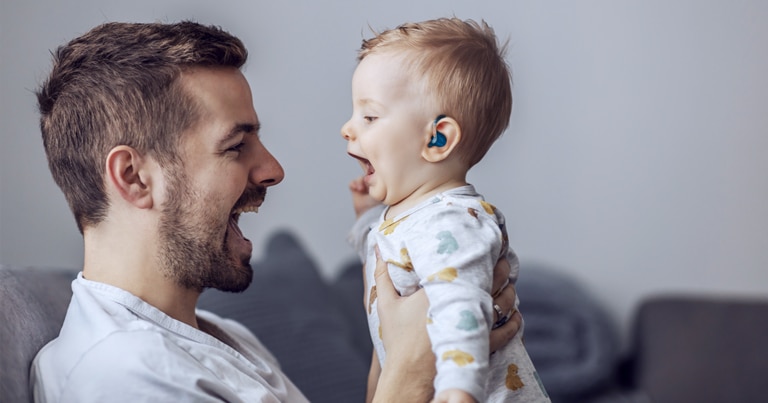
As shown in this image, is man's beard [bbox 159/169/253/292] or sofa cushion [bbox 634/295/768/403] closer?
man's beard [bbox 159/169/253/292]

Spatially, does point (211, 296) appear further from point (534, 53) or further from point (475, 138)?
point (534, 53)

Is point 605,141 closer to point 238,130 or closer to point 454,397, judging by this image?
point 238,130

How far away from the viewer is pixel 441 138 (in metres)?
1.21

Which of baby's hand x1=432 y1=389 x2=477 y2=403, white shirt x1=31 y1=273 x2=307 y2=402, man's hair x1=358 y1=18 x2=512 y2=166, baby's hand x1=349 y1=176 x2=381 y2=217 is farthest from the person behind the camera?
baby's hand x1=349 y1=176 x2=381 y2=217

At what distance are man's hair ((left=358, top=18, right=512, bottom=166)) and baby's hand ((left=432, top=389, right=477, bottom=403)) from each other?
398mm

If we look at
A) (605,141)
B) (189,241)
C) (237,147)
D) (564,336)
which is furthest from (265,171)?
(605,141)

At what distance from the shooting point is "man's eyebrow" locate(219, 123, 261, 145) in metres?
1.30

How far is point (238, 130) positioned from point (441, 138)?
13.4 inches

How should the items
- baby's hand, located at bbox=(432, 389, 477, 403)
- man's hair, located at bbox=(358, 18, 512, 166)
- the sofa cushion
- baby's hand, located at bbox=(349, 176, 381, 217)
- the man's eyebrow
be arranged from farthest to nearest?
the sofa cushion < baby's hand, located at bbox=(349, 176, 381, 217) < the man's eyebrow < man's hair, located at bbox=(358, 18, 512, 166) < baby's hand, located at bbox=(432, 389, 477, 403)

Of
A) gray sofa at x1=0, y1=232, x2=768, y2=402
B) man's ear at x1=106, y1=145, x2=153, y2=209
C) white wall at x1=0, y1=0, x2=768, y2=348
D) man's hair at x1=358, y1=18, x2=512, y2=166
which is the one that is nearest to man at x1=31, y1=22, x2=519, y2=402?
man's ear at x1=106, y1=145, x2=153, y2=209

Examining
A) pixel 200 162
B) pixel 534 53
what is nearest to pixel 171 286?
pixel 200 162

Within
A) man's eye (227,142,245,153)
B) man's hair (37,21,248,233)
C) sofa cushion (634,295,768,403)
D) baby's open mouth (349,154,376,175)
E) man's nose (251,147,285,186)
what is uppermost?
man's hair (37,21,248,233)

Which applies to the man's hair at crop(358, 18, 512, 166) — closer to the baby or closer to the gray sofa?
the baby

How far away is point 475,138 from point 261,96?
1.59m
